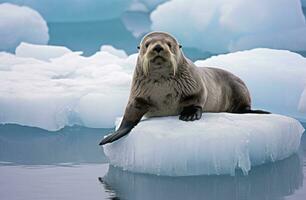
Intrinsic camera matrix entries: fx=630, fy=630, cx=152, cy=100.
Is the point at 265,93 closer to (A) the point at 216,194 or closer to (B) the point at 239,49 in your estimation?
(B) the point at 239,49

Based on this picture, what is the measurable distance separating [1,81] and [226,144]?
389cm

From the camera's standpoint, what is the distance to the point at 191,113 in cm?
410

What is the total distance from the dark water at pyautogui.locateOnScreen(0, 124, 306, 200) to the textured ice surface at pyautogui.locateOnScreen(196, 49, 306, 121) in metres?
1.63

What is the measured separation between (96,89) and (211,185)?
3280 mm

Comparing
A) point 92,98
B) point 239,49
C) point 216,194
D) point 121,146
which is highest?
point 239,49

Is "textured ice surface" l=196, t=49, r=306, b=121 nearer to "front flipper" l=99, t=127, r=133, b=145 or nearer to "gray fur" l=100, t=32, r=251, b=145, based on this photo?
"gray fur" l=100, t=32, r=251, b=145

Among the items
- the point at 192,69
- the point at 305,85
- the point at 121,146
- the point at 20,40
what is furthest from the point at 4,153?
the point at 20,40

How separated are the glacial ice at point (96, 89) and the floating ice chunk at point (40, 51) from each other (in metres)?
0.53

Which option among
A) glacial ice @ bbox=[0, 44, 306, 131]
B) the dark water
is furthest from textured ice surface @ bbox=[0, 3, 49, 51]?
the dark water

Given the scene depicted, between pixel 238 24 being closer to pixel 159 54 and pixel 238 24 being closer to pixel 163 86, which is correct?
pixel 163 86

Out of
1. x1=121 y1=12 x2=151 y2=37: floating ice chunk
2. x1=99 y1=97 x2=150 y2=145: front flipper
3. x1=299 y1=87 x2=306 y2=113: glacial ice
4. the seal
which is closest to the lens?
the seal

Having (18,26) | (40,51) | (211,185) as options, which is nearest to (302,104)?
(211,185)

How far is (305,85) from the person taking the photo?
6609mm

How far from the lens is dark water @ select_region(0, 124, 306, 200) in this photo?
339 cm
